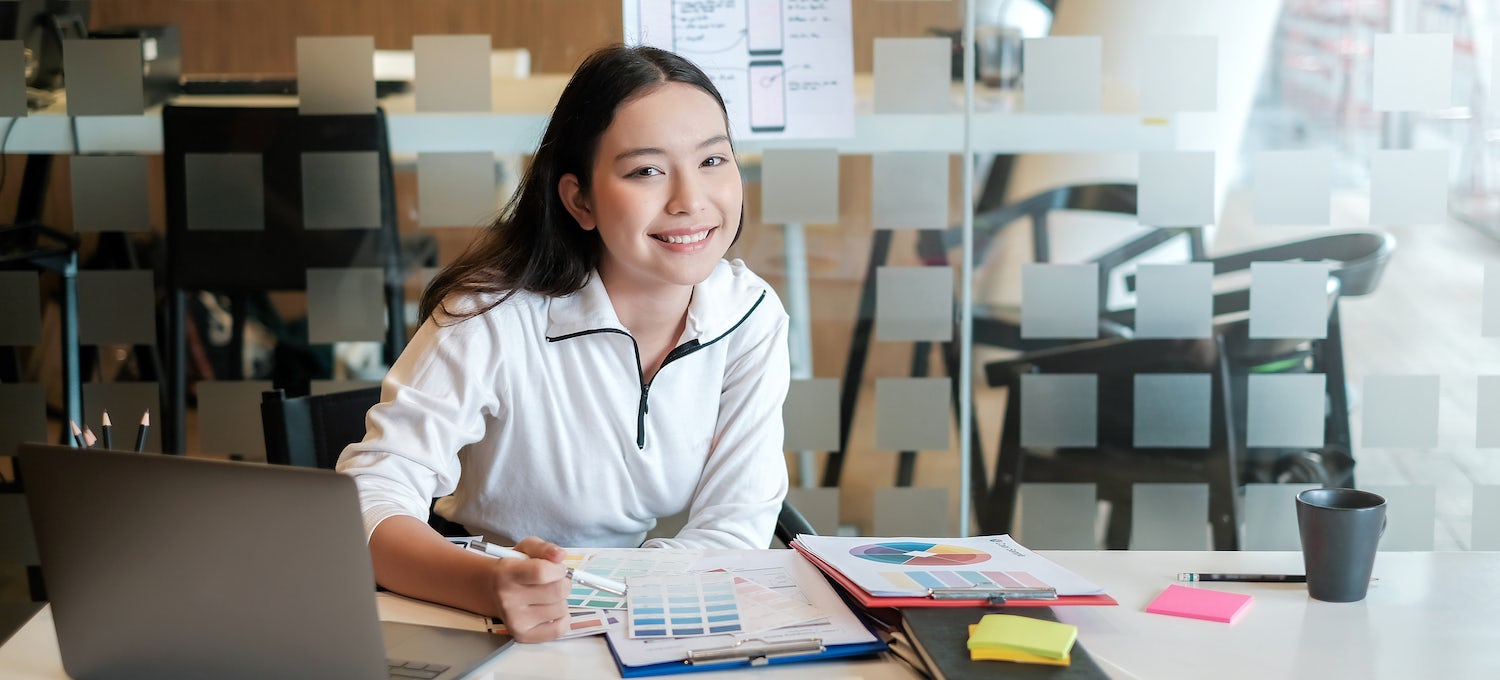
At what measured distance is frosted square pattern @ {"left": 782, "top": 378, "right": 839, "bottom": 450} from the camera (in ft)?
8.91

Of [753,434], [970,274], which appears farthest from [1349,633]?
[970,274]

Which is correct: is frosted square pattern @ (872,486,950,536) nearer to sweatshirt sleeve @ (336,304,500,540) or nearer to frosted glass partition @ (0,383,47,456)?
sweatshirt sleeve @ (336,304,500,540)

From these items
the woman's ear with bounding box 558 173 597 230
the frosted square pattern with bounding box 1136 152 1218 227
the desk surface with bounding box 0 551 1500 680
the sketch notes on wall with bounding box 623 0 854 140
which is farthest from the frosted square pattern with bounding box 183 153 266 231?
the frosted square pattern with bounding box 1136 152 1218 227

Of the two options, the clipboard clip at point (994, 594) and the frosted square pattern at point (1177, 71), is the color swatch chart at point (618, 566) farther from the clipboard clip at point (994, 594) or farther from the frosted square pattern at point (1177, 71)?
the frosted square pattern at point (1177, 71)

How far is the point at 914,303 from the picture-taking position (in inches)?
105

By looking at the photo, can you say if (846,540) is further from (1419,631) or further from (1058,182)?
(1058,182)

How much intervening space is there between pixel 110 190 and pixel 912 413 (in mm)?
1684

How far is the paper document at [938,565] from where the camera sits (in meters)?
1.15

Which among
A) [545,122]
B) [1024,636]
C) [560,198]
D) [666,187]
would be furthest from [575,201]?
[545,122]

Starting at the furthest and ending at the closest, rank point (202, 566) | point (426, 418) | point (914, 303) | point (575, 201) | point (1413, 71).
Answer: point (914, 303) → point (1413, 71) → point (575, 201) → point (426, 418) → point (202, 566)

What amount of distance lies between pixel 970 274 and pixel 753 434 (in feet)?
3.75

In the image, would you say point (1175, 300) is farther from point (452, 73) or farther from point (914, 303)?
point (452, 73)

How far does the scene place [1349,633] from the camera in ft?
3.68

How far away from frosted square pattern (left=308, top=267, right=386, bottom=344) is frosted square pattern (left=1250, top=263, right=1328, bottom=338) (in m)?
1.76
